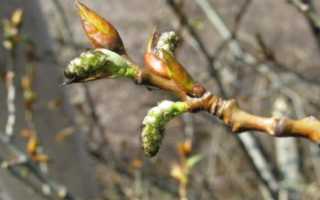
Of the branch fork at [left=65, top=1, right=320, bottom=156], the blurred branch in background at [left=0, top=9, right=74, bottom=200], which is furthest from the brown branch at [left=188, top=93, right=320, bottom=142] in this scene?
the blurred branch in background at [left=0, top=9, right=74, bottom=200]

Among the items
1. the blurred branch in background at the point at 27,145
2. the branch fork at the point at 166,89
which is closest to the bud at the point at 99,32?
the branch fork at the point at 166,89

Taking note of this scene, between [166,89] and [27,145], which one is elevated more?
[166,89]

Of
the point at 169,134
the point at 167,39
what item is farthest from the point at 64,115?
the point at 169,134


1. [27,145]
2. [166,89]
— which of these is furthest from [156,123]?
[27,145]

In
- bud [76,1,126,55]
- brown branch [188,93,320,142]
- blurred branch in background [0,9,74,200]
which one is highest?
bud [76,1,126,55]

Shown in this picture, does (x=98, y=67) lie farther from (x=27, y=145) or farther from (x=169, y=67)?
(x=27, y=145)

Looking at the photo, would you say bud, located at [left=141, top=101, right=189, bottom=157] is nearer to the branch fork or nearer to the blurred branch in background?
the branch fork
